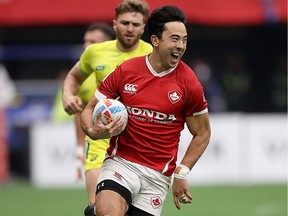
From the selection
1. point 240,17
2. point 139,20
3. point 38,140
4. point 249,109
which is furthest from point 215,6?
point 139,20

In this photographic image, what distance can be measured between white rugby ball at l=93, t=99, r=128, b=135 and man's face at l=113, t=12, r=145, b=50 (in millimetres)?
1295

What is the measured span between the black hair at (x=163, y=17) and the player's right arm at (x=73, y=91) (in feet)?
3.61

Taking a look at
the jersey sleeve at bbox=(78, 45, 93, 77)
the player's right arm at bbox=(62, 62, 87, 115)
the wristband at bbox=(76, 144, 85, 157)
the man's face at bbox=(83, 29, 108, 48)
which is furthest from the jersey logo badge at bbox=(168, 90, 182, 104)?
the wristband at bbox=(76, 144, 85, 157)

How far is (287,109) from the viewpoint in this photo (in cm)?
2400

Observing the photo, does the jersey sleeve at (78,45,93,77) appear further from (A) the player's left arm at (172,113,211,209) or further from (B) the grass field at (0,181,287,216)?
(B) the grass field at (0,181,287,216)

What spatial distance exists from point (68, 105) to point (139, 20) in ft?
3.45

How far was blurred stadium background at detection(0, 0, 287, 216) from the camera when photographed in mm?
16562

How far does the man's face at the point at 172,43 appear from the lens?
802 centimetres

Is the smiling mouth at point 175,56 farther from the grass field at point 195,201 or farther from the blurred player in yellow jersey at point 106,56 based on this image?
the grass field at point 195,201

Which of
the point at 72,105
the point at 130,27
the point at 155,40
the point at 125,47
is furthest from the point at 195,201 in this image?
the point at 155,40

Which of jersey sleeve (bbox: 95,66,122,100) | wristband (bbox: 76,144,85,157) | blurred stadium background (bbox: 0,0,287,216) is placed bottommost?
blurred stadium background (bbox: 0,0,287,216)

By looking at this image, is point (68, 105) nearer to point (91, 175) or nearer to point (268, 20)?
point (91, 175)

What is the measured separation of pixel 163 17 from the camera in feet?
26.6

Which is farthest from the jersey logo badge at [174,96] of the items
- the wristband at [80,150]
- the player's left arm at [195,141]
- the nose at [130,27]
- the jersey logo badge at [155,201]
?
the wristband at [80,150]
